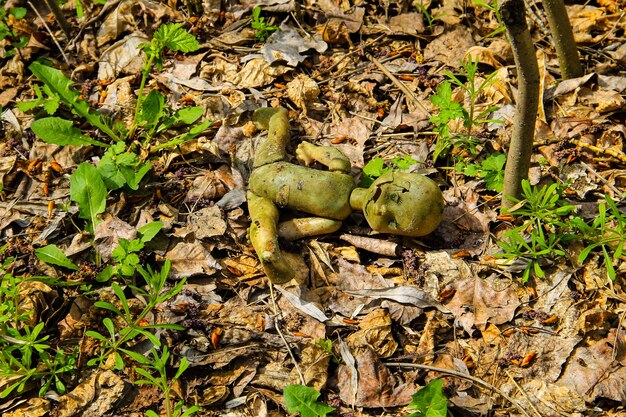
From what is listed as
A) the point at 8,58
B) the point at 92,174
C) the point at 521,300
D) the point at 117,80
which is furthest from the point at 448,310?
the point at 8,58

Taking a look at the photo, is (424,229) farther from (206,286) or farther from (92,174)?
(92,174)

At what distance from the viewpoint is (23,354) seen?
11.2 feet

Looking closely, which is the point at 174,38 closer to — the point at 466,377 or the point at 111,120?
the point at 111,120

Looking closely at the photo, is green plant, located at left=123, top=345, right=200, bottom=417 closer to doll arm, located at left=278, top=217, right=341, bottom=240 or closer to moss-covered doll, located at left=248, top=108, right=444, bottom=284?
moss-covered doll, located at left=248, top=108, right=444, bottom=284

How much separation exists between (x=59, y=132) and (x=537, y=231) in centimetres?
361

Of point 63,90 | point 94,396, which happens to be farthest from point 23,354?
point 63,90

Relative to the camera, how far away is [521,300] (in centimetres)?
362

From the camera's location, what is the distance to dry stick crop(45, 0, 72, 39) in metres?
5.07

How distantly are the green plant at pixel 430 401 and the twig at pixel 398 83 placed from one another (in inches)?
89.7

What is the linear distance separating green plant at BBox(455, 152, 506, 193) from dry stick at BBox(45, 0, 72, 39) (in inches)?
154

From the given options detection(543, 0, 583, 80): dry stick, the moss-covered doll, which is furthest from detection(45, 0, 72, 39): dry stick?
detection(543, 0, 583, 80): dry stick

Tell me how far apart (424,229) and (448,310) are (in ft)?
1.79

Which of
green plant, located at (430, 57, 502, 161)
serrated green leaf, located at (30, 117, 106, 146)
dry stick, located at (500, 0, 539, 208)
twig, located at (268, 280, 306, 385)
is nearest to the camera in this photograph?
dry stick, located at (500, 0, 539, 208)

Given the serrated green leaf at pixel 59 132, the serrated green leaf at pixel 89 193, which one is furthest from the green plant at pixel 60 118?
the serrated green leaf at pixel 89 193
